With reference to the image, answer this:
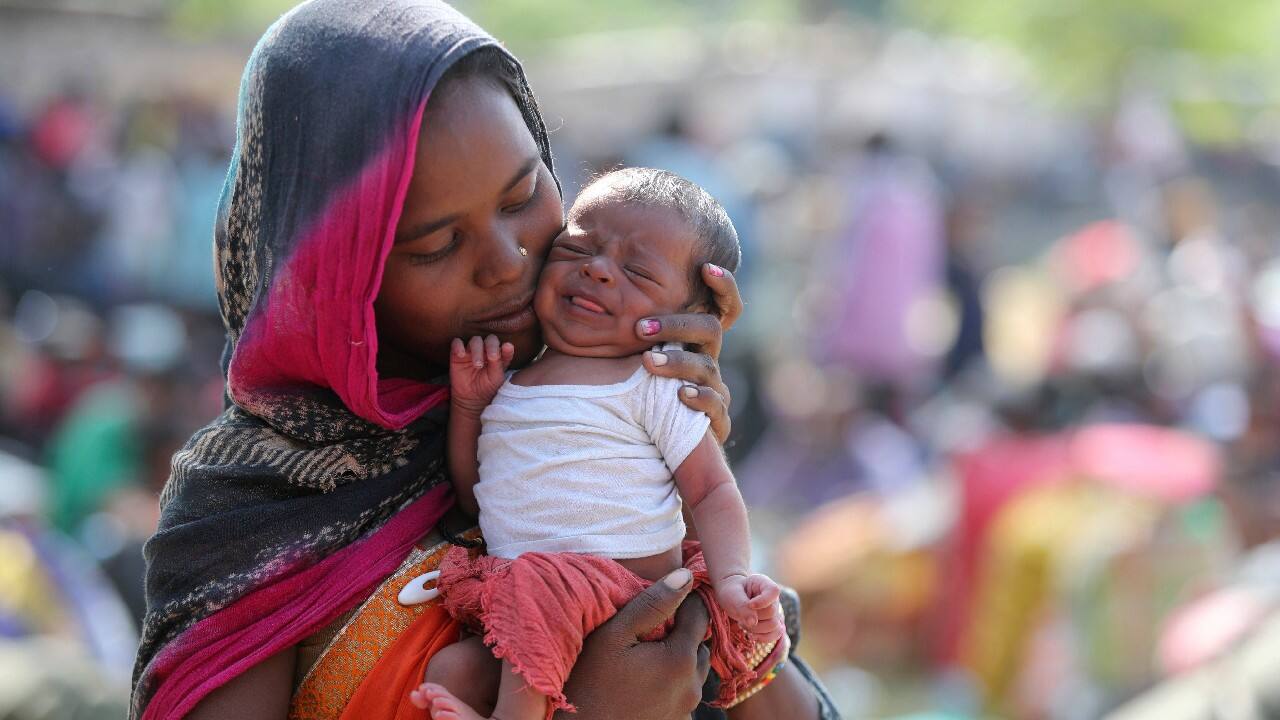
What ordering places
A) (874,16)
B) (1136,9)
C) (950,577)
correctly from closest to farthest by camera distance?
1. (950,577)
2. (1136,9)
3. (874,16)

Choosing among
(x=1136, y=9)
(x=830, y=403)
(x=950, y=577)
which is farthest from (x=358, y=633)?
(x=1136, y=9)

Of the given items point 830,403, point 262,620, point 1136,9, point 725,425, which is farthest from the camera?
point 1136,9

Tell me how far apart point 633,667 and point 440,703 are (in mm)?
266

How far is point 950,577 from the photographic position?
677 centimetres

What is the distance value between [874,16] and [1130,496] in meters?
35.2

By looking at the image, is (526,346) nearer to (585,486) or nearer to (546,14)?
(585,486)

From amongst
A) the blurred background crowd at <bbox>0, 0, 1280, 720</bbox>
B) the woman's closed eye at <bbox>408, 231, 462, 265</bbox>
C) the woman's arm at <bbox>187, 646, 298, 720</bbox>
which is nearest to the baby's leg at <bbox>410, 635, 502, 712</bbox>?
the woman's arm at <bbox>187, 646, 298, 720</bbox>

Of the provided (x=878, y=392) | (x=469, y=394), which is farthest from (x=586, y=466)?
(x=878, y=392)

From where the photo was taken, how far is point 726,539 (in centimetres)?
187

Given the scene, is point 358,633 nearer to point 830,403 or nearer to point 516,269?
point 516,269

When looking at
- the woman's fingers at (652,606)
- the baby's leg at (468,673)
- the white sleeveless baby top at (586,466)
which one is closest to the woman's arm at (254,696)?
the baby's leg at (468,673)


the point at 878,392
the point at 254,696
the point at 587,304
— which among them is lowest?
the point at 878,392

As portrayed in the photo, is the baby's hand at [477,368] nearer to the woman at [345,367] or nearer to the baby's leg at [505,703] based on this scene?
the woman at [345,367]

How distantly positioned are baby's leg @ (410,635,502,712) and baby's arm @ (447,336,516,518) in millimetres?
252
